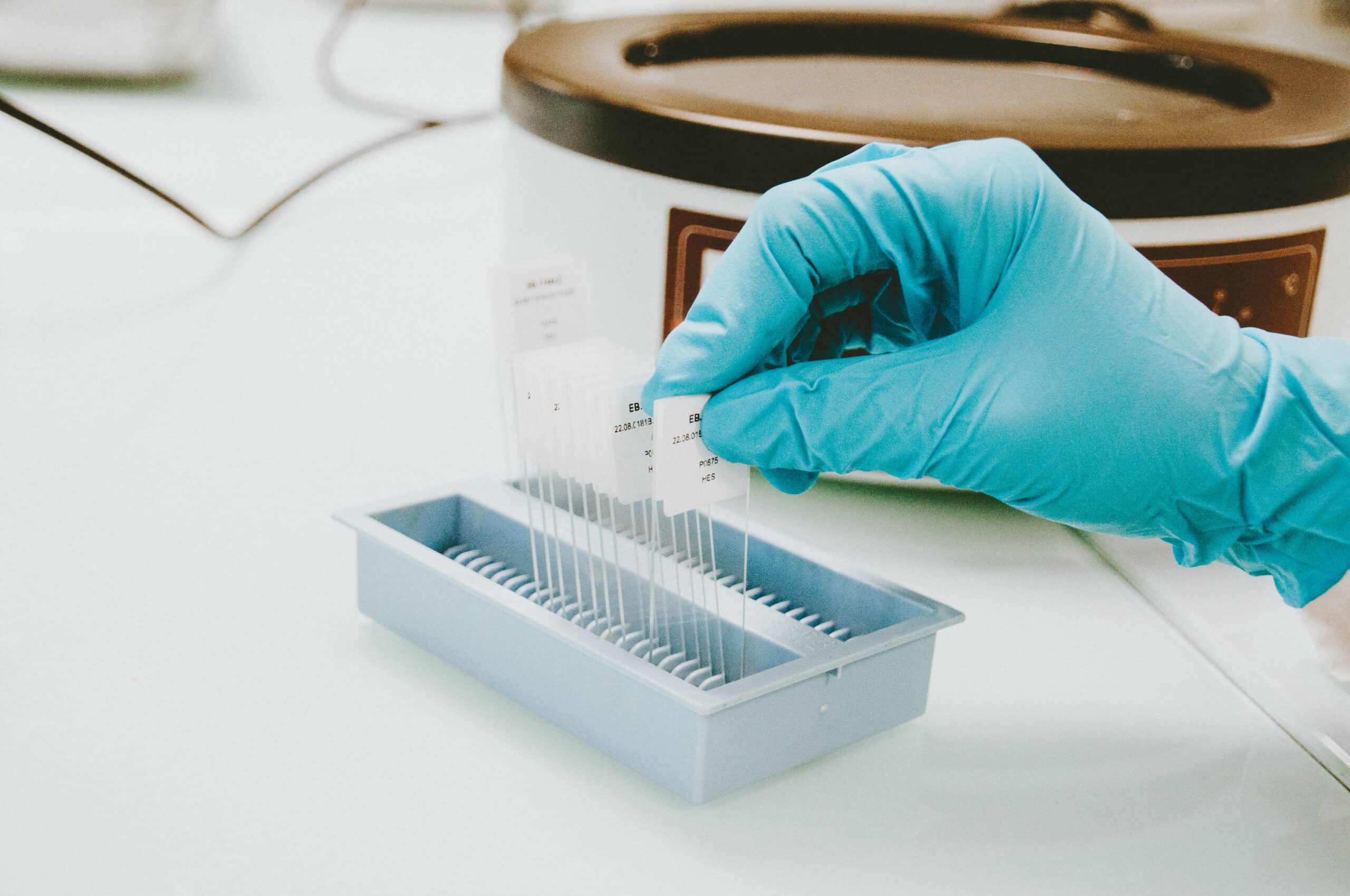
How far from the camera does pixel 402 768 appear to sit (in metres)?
0.46

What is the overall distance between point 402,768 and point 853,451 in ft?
0.67

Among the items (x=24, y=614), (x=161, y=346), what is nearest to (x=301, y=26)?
(x=161, y=346)

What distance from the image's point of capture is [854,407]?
0.45m

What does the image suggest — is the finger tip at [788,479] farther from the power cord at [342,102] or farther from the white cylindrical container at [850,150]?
the power cord at [342,102]

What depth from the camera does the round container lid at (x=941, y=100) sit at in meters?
0.60

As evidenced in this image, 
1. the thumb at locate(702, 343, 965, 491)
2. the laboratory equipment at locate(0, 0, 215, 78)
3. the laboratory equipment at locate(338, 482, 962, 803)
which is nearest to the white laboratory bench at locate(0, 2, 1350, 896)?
the laboratory equipment at locate(338, 482, 962, 803)

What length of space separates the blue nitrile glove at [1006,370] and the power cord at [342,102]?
70 cm

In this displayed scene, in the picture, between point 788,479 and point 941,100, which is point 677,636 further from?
point 941,100

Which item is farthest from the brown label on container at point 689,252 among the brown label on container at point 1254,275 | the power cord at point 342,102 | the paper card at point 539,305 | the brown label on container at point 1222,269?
the power cord at point 342,102

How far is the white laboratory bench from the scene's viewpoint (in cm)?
42

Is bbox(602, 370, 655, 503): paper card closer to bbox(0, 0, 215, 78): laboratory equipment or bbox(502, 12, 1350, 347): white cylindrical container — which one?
bbox(502, 12, 1350, 347): white cylindrical container

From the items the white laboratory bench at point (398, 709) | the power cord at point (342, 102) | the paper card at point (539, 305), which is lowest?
the white laboratory bench at point (398, 709)

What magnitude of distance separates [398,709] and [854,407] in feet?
0.72

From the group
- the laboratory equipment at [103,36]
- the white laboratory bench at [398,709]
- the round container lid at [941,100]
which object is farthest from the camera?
the laboratory equipment at [103,36]
